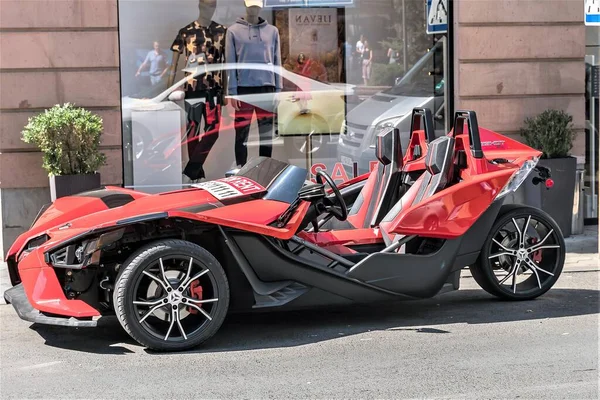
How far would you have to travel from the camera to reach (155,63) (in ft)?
36.0

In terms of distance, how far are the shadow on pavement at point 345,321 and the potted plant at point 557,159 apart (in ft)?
8.65

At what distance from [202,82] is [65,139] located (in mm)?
1926

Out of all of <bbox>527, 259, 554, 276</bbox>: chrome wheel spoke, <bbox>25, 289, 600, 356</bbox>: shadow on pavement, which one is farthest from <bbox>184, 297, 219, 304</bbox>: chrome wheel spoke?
<bbox>527, 259, 554, 276</bbox>: chrome wheel spoke

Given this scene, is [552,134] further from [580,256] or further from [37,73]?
[37,73]

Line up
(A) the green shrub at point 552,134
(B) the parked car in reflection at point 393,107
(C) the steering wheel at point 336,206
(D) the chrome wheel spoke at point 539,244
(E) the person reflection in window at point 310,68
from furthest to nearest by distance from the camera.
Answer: (B) the parked car in reflection at point 393,107, (E) the person reflection in window at point 310,68, (A) the green shrub at point 552,134, (D) the chrome wheel spoke at point 539,244, (C) the steering wheel at point 336,206

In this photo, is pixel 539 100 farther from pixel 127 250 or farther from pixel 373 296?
pixel 127 250

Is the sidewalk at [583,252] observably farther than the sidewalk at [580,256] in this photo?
Yes

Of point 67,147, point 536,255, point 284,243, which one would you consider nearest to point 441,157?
point 536,255

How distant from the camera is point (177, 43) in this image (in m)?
11.0

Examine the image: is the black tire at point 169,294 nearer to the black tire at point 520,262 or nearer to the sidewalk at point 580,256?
the black tire at point 520,262

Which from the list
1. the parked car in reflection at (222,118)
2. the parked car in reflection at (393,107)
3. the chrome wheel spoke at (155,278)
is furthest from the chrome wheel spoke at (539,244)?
the parked car in reflection at (222,118)

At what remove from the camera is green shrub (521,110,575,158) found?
10.6 metres

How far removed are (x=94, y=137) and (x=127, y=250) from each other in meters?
3.84

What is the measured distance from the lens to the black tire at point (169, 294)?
20.2 feet
